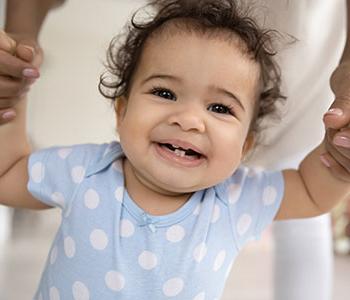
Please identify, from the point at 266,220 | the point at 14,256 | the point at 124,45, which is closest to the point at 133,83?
the point at 124,45

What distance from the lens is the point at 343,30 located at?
624 mm

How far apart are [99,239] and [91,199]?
0.11 ft

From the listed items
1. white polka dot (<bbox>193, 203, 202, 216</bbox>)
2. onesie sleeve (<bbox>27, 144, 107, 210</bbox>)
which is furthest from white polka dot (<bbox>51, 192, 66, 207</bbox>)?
white polka dot (<bbox>193, 203, 202, 216</bbox>)

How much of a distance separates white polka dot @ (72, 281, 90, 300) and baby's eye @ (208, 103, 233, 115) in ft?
0.52

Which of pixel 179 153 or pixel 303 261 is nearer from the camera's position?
pixel 179 153

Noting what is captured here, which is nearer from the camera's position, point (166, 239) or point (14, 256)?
point (166, 239)

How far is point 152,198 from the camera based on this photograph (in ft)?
1.72

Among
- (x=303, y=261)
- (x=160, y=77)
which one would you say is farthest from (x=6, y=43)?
(x=303, y=261)

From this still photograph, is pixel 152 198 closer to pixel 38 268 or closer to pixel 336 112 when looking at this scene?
pixel 336 112

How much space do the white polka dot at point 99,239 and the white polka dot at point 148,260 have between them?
1.1 inches

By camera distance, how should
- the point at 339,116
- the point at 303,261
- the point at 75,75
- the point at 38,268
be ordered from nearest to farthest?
the point at 339,116
the point at 75,75
the point at 303,261
the point at 38,268

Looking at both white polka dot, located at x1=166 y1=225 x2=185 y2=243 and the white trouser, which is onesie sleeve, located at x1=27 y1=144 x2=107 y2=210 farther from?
the white trouser

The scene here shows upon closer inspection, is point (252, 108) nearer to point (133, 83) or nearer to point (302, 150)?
point (133, 83)

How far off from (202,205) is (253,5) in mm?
154
